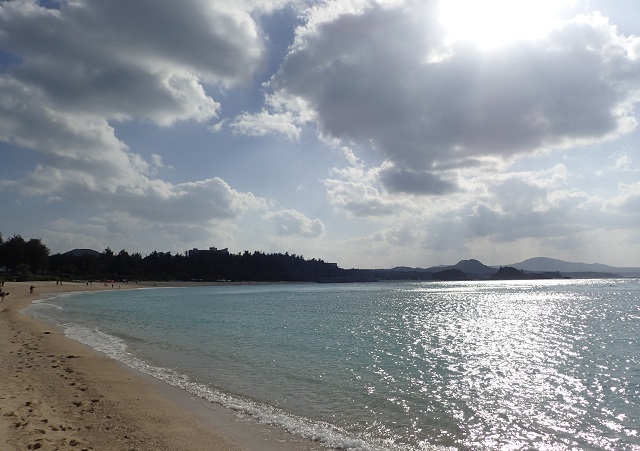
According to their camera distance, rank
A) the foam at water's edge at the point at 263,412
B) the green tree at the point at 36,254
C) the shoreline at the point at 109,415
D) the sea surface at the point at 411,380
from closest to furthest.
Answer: the shoreline at the point at 109,415 < the foam at water's edge at the point at 263,412 < the sea surface at the point at 411,380 < the green tree at the point at 36,254

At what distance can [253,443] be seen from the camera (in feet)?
34.4

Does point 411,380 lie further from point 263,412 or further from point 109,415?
point 109,415

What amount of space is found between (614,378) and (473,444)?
12233 millimetres

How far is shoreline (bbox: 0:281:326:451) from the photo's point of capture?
9.93m

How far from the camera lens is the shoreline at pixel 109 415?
9.93 meters

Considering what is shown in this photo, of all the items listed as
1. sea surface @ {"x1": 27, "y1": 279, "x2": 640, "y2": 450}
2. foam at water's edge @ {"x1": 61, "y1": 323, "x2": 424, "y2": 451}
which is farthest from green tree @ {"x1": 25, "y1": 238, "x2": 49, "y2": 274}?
foam at water's edge @ {"x1": 61, "y1": 323, "x2": 424, "y2": 451}

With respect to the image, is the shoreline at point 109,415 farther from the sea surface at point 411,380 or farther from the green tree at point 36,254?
the green tree at point 36,254

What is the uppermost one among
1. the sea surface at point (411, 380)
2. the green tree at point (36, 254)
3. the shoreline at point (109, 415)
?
the green tree at point (36, 254)

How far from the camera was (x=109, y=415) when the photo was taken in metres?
11.9

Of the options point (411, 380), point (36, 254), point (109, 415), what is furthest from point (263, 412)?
point (36, 254)

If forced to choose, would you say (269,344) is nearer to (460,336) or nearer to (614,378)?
(460,336)

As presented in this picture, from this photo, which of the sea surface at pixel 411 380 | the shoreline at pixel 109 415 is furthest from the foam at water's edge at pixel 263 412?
the shoreline at pixel 109 415

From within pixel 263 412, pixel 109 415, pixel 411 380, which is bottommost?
pixel 411 380

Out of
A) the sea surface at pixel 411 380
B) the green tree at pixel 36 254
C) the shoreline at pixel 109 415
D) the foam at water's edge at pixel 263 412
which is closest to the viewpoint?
the shoreline at pixel 109 415
